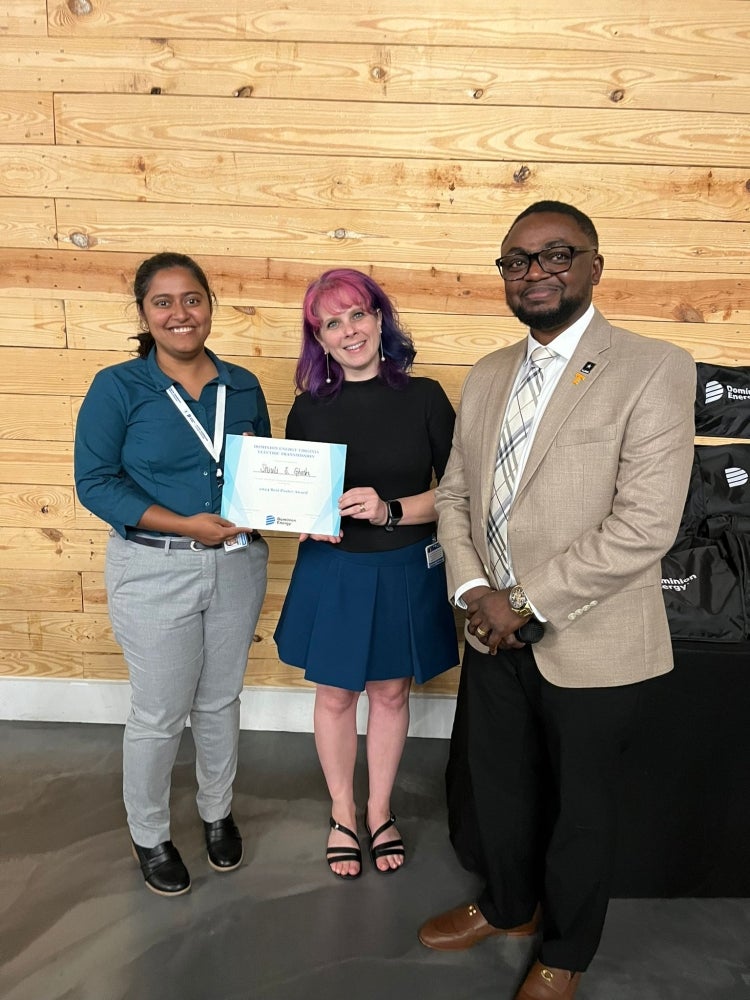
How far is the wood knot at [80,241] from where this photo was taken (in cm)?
247

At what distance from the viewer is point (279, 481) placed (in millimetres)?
1807

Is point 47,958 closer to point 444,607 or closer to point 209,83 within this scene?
point 444,607

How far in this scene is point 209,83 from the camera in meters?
2.34

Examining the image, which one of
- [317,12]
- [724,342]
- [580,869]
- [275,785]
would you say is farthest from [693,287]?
[275,785]

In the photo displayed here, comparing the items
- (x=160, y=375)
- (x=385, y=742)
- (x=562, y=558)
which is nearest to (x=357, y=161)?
(x=160, y=375)

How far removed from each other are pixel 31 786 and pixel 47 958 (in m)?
0.79

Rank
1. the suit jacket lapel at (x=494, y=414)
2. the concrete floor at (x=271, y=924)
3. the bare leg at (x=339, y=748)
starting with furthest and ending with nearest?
the bare leg at (x=339, y=748) < the concrete floor at (x=271, y=924) < the suit jacket lapel at (x=494, y=414)

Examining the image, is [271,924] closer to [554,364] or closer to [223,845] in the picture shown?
[223,845]

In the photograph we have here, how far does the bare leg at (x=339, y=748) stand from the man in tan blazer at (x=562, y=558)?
49 centimetres

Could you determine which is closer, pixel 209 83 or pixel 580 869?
pixel 580 869

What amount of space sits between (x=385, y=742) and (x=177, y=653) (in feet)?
2.28

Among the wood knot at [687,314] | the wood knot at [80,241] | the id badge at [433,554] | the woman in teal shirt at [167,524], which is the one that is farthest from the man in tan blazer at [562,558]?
the wood knot at [80,241]

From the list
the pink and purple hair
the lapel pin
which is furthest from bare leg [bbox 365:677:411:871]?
the lapel pin

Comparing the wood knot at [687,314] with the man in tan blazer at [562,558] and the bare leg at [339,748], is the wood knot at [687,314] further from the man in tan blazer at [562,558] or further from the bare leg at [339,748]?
the bare leg at [339,748]
